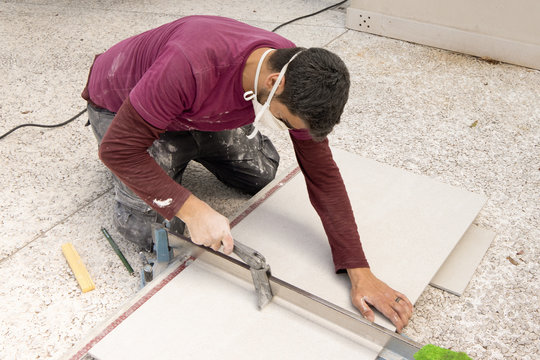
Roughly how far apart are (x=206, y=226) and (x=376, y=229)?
30.1 inches

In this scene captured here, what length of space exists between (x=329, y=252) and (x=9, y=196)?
1.48 m

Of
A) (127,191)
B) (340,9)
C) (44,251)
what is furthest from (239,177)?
(340,9)

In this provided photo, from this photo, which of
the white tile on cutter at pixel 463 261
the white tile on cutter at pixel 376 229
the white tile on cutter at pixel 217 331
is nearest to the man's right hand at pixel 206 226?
the white tile on cutter at pixel 217 331

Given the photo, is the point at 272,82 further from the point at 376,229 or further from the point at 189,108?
the point at 376,229

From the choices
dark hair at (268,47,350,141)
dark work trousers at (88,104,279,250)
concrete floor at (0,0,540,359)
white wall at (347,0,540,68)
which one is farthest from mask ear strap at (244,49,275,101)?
white wall at (347,0,540,68)

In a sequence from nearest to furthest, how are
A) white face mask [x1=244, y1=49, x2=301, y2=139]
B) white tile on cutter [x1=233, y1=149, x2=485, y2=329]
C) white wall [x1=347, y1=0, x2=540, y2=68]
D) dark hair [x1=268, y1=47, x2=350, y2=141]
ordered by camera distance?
dark hair [x1=268, y1=47, x2=350, y2=141] → white face mask [x1=244, y1=49, x2=301, y2=139] → white tile on cutter [x1=233, y1=149, x2=485, y2=329] → white wall [x1=347, y1=0, x2=540, y2=68]

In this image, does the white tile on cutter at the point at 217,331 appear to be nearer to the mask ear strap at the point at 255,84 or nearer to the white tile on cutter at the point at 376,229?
the white tile on cutter at the point at 376,229

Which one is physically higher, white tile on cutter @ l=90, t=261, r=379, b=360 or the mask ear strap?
the mask ear strap

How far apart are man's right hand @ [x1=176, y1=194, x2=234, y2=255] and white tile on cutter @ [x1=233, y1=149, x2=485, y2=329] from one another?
34 cm

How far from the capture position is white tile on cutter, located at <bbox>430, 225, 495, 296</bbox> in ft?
6.62

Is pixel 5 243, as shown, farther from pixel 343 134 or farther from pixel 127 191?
pixel 343 134

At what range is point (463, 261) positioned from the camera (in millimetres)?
2121

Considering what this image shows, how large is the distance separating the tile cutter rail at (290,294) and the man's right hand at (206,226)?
0.08 m

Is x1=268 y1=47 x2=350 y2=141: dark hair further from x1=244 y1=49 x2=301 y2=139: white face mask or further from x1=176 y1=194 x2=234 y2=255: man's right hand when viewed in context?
x1=176 y1=194 x2=234 y2=255: man's right hand
